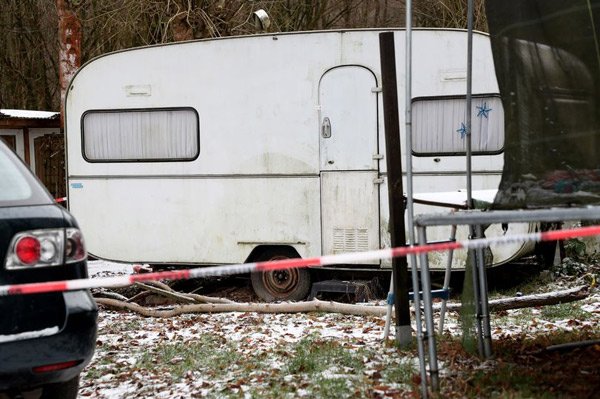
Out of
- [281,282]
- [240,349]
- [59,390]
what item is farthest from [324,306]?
[59,390]

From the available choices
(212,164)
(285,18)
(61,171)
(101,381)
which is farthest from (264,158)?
(285,18)

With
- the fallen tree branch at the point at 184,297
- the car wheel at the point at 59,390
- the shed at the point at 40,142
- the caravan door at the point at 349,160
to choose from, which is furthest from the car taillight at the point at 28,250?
the shed at the point at 40,142

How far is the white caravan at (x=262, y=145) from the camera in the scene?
935 centimetres

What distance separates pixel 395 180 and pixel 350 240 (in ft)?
12.3

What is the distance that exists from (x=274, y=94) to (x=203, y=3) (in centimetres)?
662

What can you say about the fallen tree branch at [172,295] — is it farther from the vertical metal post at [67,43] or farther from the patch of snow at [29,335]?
the vertical metal post at [67,43]

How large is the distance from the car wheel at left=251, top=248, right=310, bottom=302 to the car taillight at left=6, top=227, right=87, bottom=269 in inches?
236

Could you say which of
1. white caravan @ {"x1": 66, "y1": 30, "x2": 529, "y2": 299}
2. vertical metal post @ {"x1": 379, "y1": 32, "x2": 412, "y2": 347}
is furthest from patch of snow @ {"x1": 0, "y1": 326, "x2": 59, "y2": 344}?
white caravan @ {"x1": 66, "y1": 30, "x2": 529, "y2": 299}

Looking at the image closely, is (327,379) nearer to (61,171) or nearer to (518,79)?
(518,79)

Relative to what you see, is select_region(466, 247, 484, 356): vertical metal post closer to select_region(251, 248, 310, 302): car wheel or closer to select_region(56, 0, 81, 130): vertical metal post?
select_region(251, 248, 310, 302): car wheel

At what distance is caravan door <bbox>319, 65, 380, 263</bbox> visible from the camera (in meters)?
9.45

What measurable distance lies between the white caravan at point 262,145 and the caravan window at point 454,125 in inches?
0.5

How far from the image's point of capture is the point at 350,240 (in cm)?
959

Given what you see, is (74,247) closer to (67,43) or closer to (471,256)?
(471,256)
